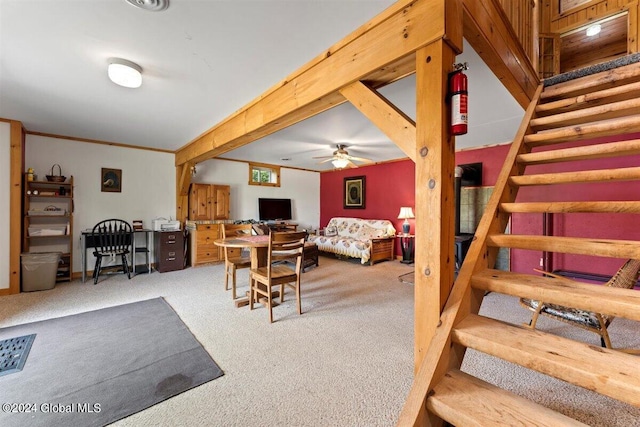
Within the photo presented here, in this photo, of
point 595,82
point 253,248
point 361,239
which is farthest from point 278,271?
point 595,82

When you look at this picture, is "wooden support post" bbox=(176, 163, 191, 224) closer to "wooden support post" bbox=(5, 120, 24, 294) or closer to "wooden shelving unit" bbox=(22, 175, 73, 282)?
"wooden shelving unit" bbox=(22, 175, 73, 282)

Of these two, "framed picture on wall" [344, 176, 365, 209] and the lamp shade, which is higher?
"framed picture on wall" [344, 176, 365, 209]

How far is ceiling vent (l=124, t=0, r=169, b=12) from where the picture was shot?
147 centimetres

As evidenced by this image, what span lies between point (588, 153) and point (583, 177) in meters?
0.23

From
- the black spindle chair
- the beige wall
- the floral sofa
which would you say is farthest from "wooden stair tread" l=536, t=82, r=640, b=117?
the beige wall

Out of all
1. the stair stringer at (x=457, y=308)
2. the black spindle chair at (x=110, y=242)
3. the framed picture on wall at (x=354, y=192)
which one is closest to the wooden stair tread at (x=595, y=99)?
the stair stringer at (x=457, y=308)

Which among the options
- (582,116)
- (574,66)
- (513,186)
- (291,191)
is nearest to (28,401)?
(513,186)

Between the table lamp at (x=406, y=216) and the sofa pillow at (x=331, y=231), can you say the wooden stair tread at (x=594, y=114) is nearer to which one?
the table lamp at (x=406, y=216)

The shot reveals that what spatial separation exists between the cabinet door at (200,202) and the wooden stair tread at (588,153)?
5.35m

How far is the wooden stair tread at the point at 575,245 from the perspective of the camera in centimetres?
106

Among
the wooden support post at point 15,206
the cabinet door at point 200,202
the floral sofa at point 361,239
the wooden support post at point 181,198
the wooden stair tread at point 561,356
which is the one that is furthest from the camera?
the cabinet door at point 200,202

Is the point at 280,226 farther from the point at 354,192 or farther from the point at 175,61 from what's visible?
the point at 175,61

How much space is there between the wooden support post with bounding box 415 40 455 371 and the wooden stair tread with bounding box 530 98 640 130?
4.29ft

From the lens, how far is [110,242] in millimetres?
4172
